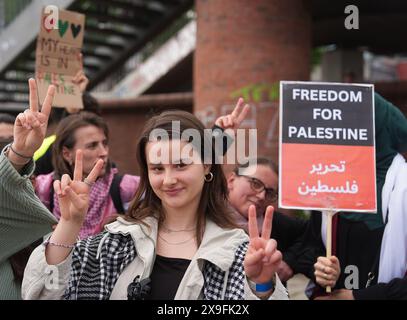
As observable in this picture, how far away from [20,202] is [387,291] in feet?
5.32

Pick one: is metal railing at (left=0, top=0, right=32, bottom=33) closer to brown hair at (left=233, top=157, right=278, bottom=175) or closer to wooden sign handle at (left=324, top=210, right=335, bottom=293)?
brown hair at (left=233, top=157, right=278, bottom=175)

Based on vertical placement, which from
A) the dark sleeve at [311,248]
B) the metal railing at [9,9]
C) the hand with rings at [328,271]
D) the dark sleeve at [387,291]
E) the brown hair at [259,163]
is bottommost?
the dark sleeve at [387,291]

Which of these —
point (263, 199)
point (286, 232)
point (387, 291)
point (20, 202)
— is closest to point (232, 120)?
point (263, 199)

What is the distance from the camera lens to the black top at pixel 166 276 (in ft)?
7.53

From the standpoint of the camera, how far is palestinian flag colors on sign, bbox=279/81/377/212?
2.86m

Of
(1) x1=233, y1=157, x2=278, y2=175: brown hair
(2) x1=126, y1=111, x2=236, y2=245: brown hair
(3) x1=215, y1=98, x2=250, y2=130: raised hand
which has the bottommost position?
(2) x1=126, y1=111, x2=236, y2=245: brown hair

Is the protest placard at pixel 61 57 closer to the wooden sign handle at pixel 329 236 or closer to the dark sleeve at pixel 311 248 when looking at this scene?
the dark sleeve at pixel 311 248

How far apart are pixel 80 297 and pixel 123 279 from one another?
173mm

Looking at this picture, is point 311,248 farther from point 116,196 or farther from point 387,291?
point 116,196

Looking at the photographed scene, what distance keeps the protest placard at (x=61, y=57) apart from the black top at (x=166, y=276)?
2.08m

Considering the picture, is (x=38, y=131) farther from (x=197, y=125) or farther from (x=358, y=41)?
(x=358, y=41)

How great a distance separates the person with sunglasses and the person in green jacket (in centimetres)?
116

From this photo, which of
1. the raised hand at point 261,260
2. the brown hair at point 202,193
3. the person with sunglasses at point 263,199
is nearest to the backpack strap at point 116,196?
the person with sunglasses at point 263,199

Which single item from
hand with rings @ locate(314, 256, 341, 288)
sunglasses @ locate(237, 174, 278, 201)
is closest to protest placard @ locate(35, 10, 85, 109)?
sunglasses @ locate(237, 174, 278, 201)
